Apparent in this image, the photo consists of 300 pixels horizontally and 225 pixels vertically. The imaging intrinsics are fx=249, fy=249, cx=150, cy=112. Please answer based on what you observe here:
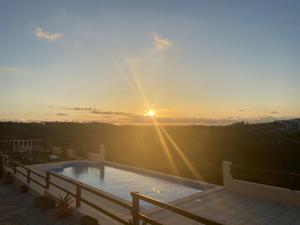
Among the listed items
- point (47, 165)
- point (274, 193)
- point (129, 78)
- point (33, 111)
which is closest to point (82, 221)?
point (274, 193)

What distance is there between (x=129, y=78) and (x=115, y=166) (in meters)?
7.36

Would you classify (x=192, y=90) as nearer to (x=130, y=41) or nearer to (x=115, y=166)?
(x=130, y=41)

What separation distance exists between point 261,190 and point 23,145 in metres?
21.3

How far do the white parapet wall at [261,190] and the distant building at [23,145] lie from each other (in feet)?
59.4

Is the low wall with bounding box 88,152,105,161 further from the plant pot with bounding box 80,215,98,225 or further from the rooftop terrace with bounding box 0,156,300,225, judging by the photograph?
the plant pot with bounding box 80,215,98,225

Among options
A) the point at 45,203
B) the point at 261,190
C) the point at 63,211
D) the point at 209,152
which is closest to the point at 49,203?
the point at 45,203

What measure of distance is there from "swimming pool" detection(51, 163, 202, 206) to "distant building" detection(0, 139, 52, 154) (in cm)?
654

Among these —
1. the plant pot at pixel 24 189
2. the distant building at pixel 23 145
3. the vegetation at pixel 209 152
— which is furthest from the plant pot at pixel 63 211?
the distant building at pixel 23 145

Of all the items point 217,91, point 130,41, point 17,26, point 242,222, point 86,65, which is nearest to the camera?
point 242,222

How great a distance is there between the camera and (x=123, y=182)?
15.0 m

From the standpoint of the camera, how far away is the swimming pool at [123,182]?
1268 centimetres

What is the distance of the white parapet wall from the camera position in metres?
8.95

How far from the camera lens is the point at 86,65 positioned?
1400cm

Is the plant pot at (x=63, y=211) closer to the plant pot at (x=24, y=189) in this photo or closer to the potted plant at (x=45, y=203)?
the potted plant at (x=45, y=203)
